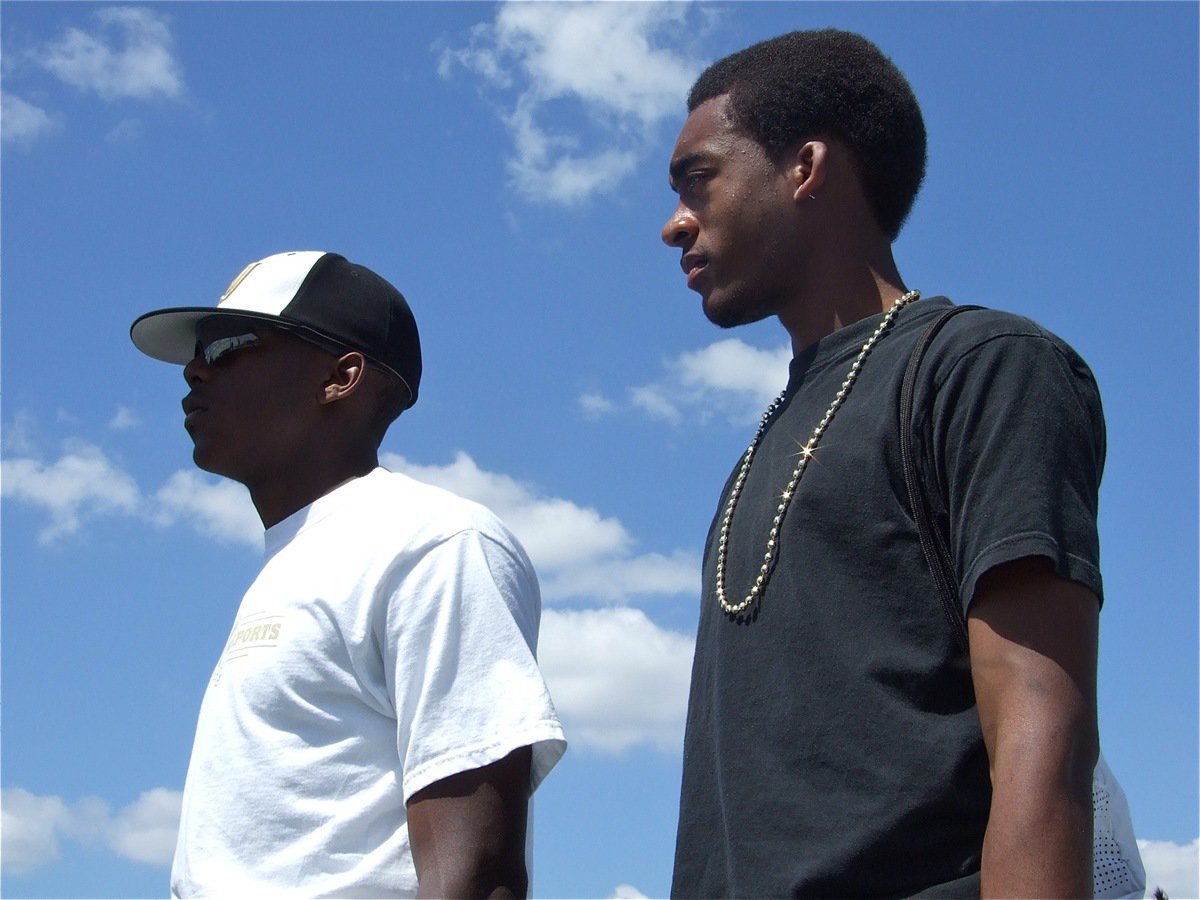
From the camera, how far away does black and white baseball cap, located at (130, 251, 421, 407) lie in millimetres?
4410

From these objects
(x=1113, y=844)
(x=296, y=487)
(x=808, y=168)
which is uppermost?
(x=808, y=168)

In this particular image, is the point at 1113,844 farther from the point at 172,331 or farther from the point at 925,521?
the point at 172,331

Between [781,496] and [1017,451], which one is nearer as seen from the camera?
Result: [1017,451]

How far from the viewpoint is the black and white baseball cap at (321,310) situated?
14.5 ft

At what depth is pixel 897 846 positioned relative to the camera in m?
2.60

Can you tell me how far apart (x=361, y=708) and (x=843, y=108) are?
6.39 feet

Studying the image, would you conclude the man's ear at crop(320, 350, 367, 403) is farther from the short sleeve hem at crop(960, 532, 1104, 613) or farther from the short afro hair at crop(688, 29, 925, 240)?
the short sleeve hem at crop(960, 532, 1104, 613)

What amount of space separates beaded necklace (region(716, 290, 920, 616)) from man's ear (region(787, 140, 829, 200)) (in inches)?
13.6

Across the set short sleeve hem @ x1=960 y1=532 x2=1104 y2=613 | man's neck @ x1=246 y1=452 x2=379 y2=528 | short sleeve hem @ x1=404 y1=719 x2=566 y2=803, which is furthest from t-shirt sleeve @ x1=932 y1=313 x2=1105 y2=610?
man's neck @ x1=246 y1=452 x2=379 y2=528

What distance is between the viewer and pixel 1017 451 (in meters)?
2.62

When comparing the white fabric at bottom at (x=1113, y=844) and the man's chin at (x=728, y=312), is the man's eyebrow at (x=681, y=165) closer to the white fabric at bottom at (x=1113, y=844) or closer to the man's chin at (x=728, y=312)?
the man's chin at (x=728, y=312)

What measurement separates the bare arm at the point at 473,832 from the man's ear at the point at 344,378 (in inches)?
57.6

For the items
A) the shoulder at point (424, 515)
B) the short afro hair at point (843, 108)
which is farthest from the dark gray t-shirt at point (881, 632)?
the shoulder at point (424, 515)

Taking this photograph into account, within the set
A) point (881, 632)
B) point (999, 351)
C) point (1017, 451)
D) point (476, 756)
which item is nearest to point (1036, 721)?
point (881, 632)
